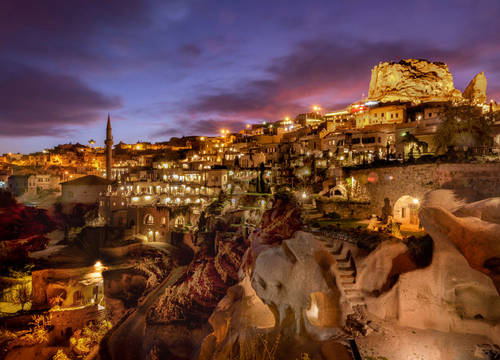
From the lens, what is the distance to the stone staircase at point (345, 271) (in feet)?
36.7

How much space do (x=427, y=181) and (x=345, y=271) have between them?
10.0 metres

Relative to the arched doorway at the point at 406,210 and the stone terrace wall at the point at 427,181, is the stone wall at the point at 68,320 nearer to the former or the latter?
the stone terrace wall at the point at 427,181

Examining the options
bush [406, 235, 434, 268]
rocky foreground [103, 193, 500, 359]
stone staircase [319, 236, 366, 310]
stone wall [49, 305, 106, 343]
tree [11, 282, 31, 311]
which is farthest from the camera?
tree [11, 282, 31, 311]

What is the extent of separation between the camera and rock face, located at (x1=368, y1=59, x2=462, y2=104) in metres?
65.0

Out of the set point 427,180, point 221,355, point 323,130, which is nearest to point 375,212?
point 427,180

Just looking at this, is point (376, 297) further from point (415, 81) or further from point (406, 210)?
point (415, 81)

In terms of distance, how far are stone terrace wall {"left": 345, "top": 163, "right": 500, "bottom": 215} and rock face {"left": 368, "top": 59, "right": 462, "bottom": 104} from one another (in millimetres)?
53225

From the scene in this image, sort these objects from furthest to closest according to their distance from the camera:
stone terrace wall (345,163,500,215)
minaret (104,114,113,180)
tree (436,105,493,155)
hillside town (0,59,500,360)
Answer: minaret (104,114,113,180) → tree (436,105,493,155) → stone terrace wall (345,163,500,215) → hillside town (0,59,500,360)

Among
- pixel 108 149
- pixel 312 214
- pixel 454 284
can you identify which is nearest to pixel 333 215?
pixel 312 214

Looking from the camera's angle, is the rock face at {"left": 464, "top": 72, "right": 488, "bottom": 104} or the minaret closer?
the minaret

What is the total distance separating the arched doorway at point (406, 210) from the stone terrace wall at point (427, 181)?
0.33 meters

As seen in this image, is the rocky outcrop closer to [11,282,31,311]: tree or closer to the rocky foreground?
the rocky foreground

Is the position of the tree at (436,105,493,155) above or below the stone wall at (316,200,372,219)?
above

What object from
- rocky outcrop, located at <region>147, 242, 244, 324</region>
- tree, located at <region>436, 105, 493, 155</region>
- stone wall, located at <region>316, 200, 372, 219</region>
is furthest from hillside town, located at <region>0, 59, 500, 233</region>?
rocky outcrop, located at <region>147, 242, 244, 324</region>
